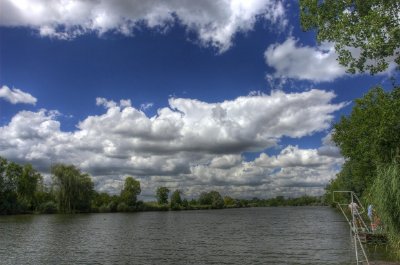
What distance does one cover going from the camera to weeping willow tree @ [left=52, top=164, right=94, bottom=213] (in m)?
112

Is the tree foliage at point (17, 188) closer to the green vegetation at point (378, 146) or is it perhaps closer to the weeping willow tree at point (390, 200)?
the green vegetation at point (378, 146)

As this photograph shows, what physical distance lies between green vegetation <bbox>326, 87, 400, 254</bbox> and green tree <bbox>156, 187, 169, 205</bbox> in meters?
141

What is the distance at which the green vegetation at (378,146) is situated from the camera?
830 inches

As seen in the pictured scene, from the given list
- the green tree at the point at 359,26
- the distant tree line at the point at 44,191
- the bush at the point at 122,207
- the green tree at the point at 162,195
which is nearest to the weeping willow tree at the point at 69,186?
the distant tree line at the point at 44,191

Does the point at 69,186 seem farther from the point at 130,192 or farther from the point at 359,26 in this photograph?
the point at 359,26

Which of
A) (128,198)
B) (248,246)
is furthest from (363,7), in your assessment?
(128,198)

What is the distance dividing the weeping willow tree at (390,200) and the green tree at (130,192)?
136 metres

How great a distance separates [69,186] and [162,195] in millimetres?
80402

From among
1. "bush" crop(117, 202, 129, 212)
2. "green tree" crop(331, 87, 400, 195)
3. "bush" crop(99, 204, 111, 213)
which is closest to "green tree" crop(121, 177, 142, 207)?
"bush" crop(117, 202, 129, 212)

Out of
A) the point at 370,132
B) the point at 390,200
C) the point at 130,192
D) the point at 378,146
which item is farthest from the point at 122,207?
the point at 390,200

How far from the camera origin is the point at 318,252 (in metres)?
33.8

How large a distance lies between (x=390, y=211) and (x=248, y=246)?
64.1ft

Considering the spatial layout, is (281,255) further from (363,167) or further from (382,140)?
(363,167)

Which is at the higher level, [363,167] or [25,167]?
[25,167]
